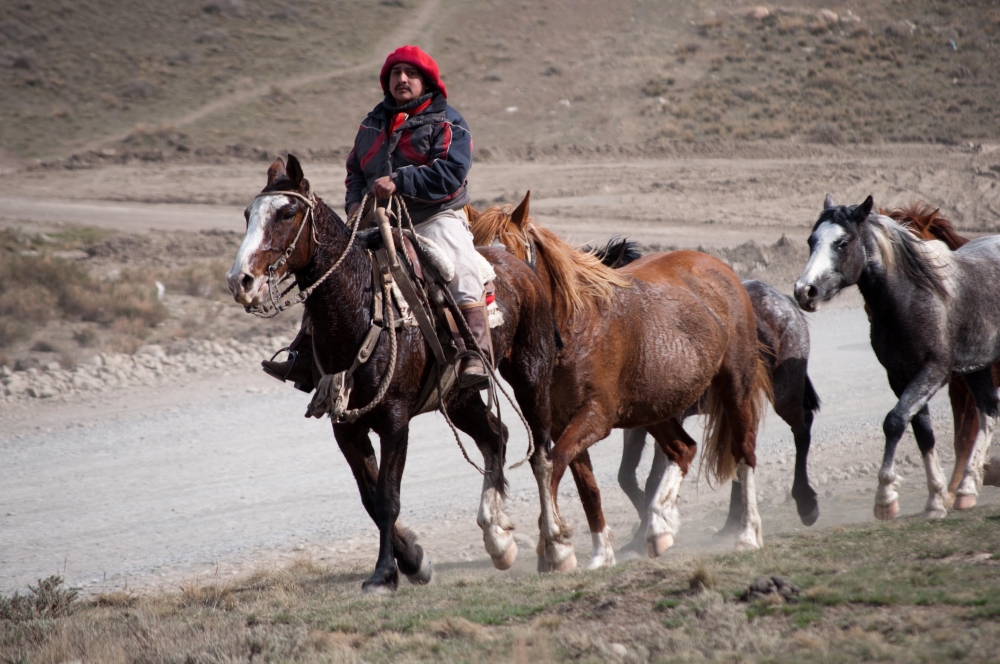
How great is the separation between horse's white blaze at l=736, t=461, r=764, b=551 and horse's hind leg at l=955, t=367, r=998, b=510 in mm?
1688

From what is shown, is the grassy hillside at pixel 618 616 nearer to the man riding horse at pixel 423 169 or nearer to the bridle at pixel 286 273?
the man riding horse at pixel 423 169

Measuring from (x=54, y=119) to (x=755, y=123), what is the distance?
21762mm

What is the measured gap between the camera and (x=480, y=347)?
17.3ft

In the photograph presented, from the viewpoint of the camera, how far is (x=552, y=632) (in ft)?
13.7

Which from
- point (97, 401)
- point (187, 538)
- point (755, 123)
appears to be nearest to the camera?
point (187, 538)

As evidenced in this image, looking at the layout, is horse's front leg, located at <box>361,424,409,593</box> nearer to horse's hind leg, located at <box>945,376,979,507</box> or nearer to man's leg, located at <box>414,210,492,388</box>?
man's leg, located at <box>414,210,492,388</box>

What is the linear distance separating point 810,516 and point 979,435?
58.4 inches

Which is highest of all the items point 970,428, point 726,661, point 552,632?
point 726,661

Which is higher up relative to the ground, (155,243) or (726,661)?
(726,661)

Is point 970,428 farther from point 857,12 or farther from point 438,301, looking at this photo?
point 857,12

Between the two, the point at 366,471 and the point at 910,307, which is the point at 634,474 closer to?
the point at 910,307

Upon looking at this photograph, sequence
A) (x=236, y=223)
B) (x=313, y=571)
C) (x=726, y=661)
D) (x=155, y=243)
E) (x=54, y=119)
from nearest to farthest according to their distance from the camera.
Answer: (x=726, y=661) < (x=313, y=571) < (x=155, y=243) < (x=236, y=223) < (x=54, y=119)

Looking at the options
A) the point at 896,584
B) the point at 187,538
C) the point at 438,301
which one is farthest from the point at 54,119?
the point at 896,584

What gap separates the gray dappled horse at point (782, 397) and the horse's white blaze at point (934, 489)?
0.98 metres
